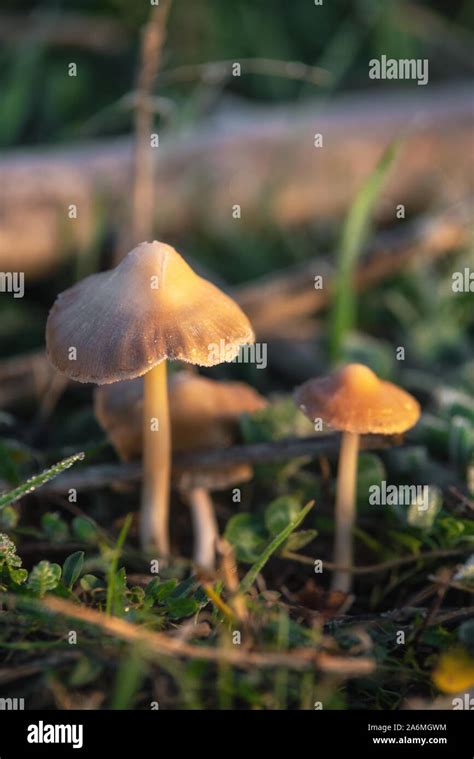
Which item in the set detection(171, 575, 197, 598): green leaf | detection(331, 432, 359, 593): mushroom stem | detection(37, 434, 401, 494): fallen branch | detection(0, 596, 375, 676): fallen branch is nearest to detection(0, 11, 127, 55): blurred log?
detection(37, 434, 401, 494): fallen branch

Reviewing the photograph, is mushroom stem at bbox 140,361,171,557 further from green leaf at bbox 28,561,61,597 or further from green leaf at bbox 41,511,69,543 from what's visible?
green leaf at bbox 28,561,61,597

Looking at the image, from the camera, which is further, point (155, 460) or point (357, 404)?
point (155, 460)

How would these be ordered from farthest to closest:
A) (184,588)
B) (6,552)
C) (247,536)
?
(247,536), (184,588), (6,552)

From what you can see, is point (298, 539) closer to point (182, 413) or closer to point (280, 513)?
point (280, 513)

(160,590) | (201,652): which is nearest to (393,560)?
(160,590)
